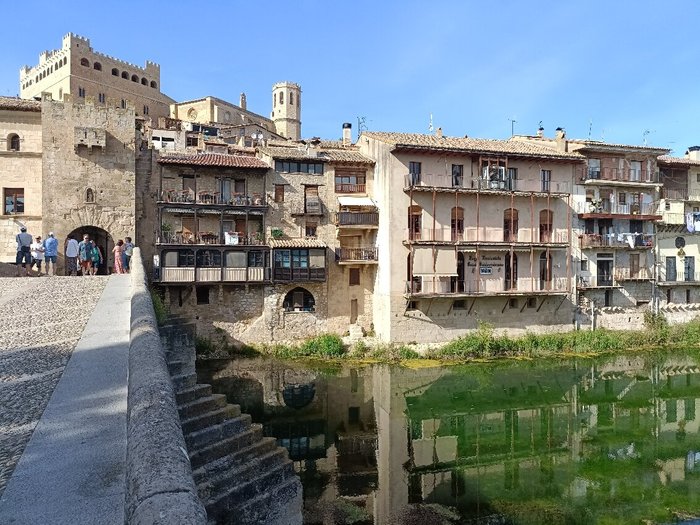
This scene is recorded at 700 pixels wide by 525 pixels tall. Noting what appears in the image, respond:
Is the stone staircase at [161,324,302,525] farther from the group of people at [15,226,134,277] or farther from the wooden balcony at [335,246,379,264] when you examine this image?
the wooden balcony at [335,246,379,264]

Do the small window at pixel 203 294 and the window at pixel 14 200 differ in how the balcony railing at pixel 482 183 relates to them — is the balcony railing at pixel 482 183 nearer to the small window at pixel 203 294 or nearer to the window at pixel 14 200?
the small window at pixel 203 294

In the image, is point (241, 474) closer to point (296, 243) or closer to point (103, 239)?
point (296, 243)

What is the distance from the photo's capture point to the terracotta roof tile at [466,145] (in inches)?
1065

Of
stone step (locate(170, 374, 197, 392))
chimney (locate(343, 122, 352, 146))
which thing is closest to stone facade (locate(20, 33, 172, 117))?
chimney (locate(343, 122, 352, 146))

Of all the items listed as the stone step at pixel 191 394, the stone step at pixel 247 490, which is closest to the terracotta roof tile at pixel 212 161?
the stone step at pixel 191 394

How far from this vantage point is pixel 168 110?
62.8 m

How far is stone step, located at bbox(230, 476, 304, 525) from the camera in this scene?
8.23 meters

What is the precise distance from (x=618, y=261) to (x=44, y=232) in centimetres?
3288

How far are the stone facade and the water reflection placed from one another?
45175 millimetres

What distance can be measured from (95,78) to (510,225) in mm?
50723

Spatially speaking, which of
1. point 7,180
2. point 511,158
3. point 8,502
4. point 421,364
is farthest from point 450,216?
→ point 8,502

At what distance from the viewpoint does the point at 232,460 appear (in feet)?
27.6

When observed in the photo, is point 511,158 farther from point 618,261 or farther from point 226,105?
point 226,105

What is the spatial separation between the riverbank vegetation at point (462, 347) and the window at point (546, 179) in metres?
8.68
